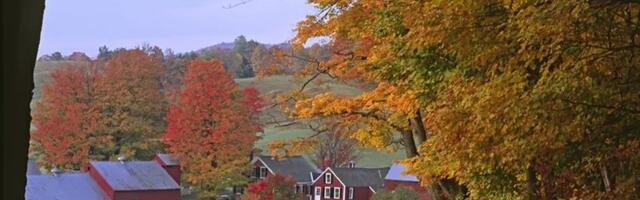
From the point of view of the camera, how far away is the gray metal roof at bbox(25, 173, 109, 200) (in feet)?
61.7

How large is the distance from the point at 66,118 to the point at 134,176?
416cm

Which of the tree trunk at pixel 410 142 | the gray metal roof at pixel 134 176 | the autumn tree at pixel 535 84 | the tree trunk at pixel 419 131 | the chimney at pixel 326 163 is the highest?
the autumn tree at pixel 535 84

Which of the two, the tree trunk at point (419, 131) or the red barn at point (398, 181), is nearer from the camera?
the tree trunk at point (419, 131)

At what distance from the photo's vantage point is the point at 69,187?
21016mm

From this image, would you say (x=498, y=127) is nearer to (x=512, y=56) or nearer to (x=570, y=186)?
(x=512, y=56)

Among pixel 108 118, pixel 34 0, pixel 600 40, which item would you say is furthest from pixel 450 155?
pixel 108 118

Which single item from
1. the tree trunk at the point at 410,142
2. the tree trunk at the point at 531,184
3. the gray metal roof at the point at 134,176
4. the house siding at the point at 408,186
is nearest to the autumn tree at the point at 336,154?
the house siding at the point at 408,186

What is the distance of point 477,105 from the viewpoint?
495cm

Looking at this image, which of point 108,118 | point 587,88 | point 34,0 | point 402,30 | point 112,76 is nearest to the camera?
point 34,0

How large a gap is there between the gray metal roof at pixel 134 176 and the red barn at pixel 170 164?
3.52 feet

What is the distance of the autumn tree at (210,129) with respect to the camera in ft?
79.0

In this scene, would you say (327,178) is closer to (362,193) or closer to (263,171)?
(362,193)

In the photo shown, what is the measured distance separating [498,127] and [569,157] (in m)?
0.74

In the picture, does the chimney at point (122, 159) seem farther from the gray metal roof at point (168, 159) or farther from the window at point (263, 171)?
the window at point (263, 171)
